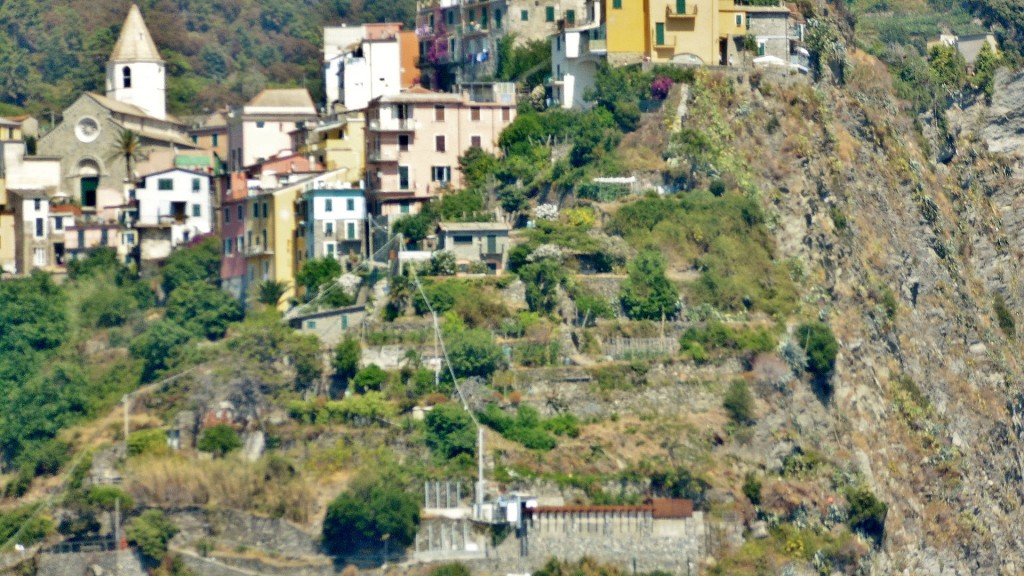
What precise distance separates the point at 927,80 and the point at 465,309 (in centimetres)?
2620

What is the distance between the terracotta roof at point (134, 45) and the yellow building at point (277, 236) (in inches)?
633

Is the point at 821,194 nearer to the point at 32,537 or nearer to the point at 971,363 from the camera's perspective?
the point at 971,363

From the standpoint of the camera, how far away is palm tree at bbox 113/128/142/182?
306ft

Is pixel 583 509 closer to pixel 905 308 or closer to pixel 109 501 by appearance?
pixel 109 501

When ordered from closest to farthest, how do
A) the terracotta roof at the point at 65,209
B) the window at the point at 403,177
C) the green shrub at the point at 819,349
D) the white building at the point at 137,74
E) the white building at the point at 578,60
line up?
the green shrub at the point at 819,349 → the window at the point at 403,177 → the white building at the point at 578,60 → the terracotta roof at the point at 65,209 → the white building at the point at 137,74

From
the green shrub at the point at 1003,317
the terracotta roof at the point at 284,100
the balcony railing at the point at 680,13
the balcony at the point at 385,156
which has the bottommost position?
the green shrub at the point at 1003,317

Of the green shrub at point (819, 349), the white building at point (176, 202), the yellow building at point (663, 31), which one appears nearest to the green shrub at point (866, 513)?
the green shrub at point (819, 349)

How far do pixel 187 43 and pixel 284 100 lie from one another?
22.7m

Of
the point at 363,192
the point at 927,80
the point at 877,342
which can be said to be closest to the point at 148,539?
the point at 363,192

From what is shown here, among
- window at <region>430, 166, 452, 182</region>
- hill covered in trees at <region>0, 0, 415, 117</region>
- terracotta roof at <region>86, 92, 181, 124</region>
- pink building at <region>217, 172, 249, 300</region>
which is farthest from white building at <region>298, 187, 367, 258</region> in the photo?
hill covered in trees at <region>0, 0, 415, 117</region>

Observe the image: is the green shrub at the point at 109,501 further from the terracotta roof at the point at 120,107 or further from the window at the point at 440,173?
the terracotta roof at the point at 120,107

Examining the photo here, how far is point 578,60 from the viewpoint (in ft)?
288

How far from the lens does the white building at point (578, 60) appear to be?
87188 mm

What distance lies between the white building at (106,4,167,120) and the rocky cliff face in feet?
70.9
